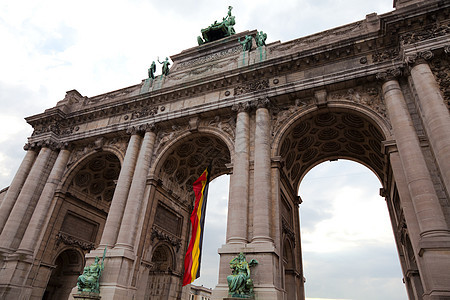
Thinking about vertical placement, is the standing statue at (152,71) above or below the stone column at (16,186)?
above

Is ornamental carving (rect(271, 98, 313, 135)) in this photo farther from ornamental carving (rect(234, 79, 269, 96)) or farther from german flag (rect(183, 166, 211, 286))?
german flag (rect(183, 166, 211, 286))

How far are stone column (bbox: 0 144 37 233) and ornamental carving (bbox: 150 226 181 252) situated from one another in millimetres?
10391

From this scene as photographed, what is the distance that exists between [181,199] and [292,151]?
895 centimetres

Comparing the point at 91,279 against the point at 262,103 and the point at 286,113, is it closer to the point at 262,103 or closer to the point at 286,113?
the point at 262,103

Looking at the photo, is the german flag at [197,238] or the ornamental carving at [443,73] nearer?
the ornamental carving at [443,73]

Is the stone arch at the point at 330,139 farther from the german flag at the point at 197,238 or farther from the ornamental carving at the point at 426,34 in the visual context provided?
the german flag at the point at 197,238

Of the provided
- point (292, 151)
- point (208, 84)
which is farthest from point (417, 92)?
point (208, 84)

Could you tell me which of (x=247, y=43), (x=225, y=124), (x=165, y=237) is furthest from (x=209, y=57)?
(x=165, y=237)

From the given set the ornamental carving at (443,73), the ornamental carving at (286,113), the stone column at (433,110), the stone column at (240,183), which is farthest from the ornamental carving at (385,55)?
the stone column at (240,183)

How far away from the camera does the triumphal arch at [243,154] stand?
1259cm

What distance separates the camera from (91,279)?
557 inches

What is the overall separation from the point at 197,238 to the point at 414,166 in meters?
10.4

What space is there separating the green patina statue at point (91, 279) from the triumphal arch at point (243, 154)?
1.41 ft

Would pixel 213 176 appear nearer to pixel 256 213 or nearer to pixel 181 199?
pixel 181 199
